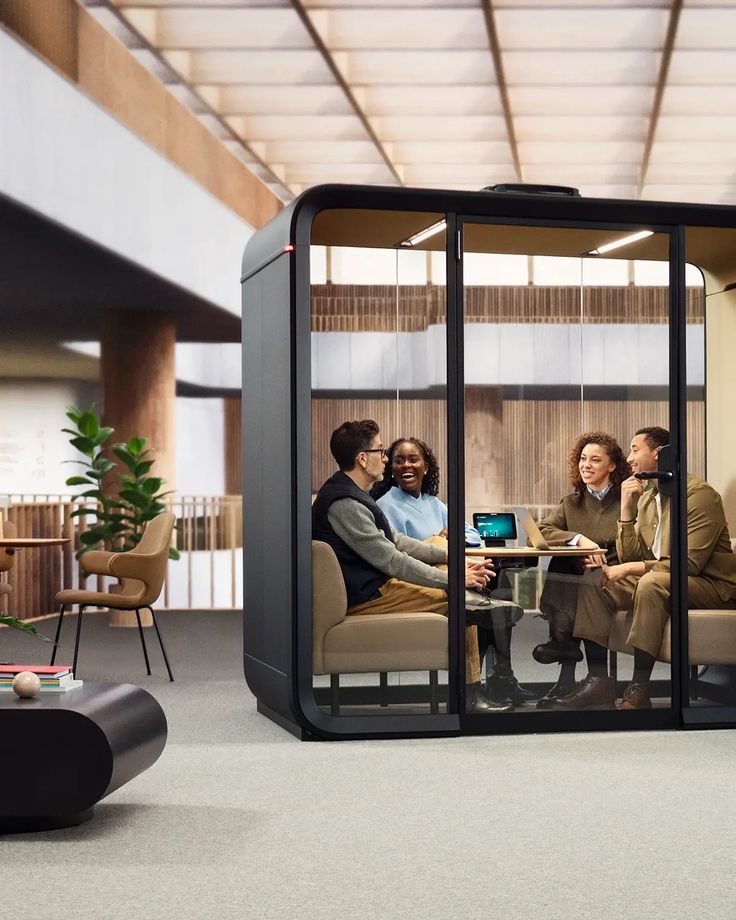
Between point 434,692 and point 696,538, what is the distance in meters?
1.42

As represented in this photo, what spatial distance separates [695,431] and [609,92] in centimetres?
518

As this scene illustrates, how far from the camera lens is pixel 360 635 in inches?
245

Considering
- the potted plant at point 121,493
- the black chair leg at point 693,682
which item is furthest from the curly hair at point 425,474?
the potted plant at point 121,493

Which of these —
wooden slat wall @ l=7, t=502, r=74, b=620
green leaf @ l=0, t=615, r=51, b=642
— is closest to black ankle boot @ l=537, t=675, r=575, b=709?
green leaf @ l=0, t=615, r=51, b=642

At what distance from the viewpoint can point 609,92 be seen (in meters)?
10.9

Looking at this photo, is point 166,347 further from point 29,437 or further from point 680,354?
point 680,354

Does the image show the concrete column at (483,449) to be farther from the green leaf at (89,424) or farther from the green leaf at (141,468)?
the green leaf at (89,424)

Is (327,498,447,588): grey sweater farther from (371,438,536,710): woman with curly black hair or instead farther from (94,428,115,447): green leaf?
(94,428,115,447): green leaf

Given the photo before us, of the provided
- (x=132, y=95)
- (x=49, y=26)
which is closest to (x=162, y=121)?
(x=132, y=95)

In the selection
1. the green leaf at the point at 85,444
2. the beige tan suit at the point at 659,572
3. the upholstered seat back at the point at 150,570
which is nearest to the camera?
the beige tan suit at the point at 659,572

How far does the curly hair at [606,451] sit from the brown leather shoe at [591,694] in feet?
2.83

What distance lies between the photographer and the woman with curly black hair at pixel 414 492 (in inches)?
245

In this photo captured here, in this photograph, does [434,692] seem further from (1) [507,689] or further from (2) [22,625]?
(2) [22,625]

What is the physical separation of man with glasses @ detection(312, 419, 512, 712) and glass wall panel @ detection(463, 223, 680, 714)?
135 mm
